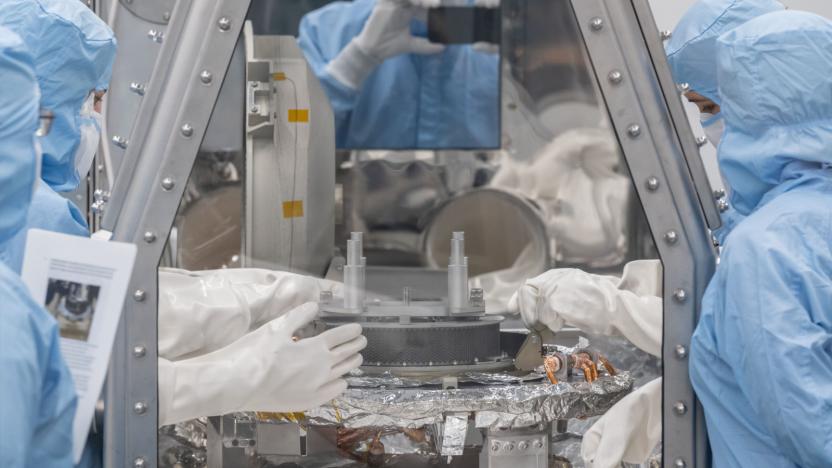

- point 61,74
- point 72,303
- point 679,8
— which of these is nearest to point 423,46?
point 679,8

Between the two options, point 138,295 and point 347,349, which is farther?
point 347,349

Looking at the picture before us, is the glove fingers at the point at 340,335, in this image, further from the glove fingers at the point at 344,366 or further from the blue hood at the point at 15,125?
the blue hood at the point at 15,125

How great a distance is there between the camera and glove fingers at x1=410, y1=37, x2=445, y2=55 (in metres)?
3.53

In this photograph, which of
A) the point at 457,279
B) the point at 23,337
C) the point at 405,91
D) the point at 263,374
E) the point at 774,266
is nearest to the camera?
the point at 23,337

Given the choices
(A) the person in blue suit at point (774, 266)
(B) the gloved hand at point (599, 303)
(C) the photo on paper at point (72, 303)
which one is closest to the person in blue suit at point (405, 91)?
(B) the gloved hand at point (599, 303)

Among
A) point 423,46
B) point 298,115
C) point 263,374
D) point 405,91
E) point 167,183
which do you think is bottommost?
point 263,374

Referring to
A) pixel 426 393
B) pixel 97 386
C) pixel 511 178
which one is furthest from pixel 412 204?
pixel 97 386

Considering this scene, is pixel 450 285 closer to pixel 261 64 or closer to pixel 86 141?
pixel 261 64

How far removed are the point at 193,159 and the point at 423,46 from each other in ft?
7.07

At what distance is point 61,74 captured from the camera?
6.46ft

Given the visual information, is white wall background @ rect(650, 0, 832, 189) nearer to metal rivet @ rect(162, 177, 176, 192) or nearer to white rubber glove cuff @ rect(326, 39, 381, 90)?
white rubber glove cuff @ rect(326, 39, 381, 90)

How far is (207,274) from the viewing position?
1.96 metres

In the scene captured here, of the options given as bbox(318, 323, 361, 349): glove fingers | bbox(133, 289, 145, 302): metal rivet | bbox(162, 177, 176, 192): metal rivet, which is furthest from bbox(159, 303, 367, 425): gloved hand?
bbox(162, 177, 176, 192): metal rivet

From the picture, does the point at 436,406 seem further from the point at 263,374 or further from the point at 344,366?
the point at 263,374
